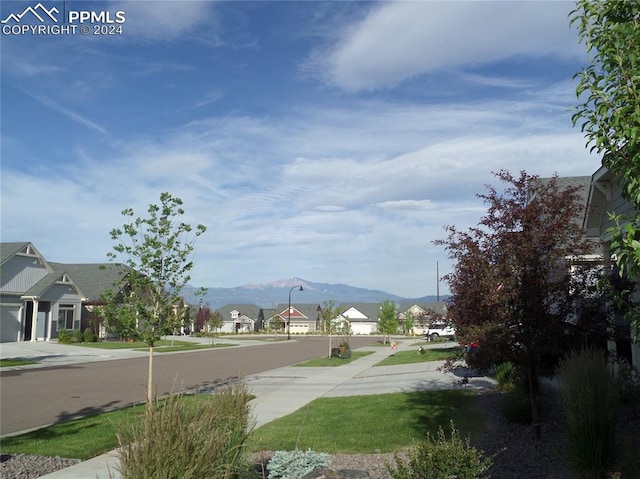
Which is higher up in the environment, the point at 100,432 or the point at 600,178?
the point at 600,178

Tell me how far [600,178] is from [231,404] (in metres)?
9.00

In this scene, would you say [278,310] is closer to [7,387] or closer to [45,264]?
[45,264]

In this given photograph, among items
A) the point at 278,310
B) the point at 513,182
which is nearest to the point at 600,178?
the point at 513,182

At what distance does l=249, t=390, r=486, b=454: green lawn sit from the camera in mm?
8633

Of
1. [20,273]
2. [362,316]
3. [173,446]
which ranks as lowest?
[173,446]

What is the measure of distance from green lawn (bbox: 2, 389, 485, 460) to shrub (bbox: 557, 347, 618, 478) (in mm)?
2784

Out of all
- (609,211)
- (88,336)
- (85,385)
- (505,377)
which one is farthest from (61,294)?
(609,211)

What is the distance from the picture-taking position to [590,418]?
20.0ft

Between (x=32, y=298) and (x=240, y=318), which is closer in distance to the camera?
(x=32, y=298)

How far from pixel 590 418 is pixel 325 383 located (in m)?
13.0

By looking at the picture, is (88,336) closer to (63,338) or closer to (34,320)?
(63,338)

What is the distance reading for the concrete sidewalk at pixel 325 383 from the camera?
13.2 meters

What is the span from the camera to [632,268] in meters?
3.53

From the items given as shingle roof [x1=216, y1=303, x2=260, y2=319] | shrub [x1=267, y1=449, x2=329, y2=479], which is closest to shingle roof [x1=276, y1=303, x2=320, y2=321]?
shingle roof [x1=216, y1=303, x2=260, y2=319]
